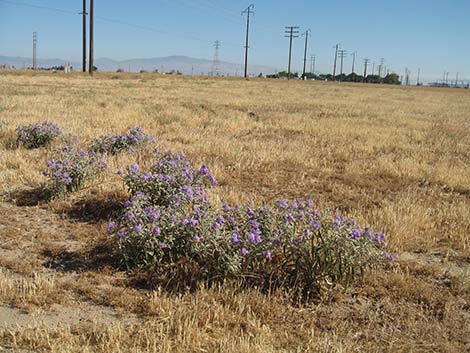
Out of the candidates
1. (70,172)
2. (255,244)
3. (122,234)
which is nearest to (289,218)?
(255,244)

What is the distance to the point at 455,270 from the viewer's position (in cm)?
500

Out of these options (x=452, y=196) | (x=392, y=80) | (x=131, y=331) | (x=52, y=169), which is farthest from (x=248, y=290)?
(x=392, y=80)

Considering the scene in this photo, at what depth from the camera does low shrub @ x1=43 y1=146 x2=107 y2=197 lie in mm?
6531

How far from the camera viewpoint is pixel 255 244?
417cm

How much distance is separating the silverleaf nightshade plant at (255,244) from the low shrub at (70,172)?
2021mm

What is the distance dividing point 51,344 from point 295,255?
7.22 ft

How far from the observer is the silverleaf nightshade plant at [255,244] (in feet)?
13.8

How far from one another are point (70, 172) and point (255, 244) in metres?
3.82

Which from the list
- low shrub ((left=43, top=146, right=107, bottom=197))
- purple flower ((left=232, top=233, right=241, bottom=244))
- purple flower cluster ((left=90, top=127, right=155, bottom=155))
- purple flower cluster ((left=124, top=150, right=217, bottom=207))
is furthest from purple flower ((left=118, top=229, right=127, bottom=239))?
purple flower cluster ((left=90, top=127, right=155, bottom=155))

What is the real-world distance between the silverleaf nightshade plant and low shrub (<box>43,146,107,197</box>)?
6.63ft

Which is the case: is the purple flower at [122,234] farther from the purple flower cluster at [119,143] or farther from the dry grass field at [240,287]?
the purple flower cluster at [119,143]

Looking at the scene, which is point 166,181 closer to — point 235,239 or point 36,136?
point 235,239

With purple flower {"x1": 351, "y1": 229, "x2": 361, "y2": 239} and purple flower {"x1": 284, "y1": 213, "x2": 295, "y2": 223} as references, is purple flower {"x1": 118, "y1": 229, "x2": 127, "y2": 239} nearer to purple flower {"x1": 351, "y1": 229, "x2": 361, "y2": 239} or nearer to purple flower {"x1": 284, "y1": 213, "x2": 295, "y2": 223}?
purple flower {"x1": 284, "y1": 213, "x2": 295, "y2": 223}

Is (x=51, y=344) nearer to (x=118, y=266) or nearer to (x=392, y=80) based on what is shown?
(x=118, y=266)
